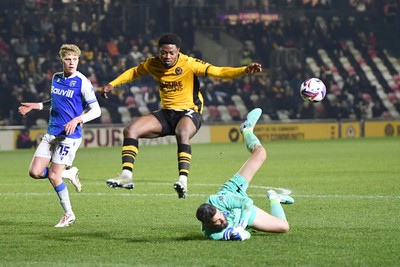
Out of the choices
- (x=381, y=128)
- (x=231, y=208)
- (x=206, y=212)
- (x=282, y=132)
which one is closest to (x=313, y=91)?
(x=231, y=208)

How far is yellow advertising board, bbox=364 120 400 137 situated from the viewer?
37.7m

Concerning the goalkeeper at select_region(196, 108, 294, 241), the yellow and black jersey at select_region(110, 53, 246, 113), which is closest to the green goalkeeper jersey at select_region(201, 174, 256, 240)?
the goalkeeper at select_region(196, 108, 294, 241)

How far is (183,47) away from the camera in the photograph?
39.0 meters

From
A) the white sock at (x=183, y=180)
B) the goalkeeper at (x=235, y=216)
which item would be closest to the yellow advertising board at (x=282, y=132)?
the white sock at (x=183, y=180)

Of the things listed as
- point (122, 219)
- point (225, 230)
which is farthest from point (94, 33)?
point (225, 230)

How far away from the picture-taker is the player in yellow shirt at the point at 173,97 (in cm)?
1134

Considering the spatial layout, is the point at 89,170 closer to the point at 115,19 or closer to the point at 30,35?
the point at 30,35

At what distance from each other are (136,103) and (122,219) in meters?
23.2

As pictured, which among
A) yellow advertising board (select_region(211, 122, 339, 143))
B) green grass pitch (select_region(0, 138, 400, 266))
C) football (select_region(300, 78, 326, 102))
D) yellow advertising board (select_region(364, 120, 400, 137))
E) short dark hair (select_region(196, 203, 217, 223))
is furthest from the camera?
yellow advertising board (select_region(364, 120, 400, 137))

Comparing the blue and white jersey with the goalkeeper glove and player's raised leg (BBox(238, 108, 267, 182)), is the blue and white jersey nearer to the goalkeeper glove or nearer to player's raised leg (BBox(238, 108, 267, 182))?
player's raised leg (BBox(238, 108, 267, 182))

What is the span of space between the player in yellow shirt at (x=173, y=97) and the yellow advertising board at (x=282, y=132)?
22.7 metres

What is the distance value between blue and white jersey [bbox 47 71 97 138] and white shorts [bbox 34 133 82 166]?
0.23ft

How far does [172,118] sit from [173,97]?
264 millimetres

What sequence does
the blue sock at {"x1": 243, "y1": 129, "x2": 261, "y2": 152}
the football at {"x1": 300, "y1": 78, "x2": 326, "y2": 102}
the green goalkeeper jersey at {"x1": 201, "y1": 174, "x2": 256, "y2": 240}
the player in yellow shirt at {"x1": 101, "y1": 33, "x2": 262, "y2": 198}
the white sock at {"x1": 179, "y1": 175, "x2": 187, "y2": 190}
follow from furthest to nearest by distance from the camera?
the football at {"x1": 300, "y1": 78, "x2": 326, "y2": 102} < the player in yellow shirt at {"x1": 101, "y1": 33, "x2": 262, "y2": 198} < the white sock at {"x1": 179, "y1": 175, "x2": 187, "y2": 190} < the blue sock at {"x1": 243, "y1": 129, "x2": 261, "y2": 152} < the green goalkeeper jersey at {"x1": 201, "y1": 174, "x2": 256, "y2": 240}
